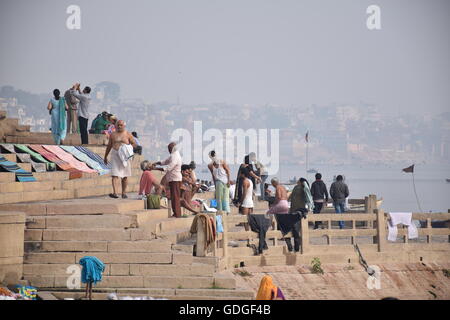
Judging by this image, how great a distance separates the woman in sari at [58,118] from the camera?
28.8m

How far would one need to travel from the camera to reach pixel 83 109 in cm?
3086

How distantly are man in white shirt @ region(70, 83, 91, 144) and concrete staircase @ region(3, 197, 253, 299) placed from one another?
1064 cm

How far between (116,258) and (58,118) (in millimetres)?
10681

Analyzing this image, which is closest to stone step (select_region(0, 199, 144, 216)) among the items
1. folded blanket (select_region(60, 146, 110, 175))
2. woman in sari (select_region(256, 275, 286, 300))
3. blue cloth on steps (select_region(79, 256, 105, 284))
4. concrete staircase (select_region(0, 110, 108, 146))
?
blue cloth on steps (select_region(79, 256, 105, 284))

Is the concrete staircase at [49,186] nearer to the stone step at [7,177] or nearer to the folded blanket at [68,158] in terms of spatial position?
the stone step at [7,177]

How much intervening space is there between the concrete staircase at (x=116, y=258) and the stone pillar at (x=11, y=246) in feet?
0.68

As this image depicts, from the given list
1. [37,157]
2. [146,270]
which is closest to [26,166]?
[37,157]

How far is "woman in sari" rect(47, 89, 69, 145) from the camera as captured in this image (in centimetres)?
2877

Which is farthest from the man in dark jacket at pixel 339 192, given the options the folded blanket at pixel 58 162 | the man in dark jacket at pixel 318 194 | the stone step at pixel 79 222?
the stone step at pixel 79 222

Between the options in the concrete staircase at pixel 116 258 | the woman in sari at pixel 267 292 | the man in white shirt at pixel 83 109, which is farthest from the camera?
the man in white shirt at pixel 83 109

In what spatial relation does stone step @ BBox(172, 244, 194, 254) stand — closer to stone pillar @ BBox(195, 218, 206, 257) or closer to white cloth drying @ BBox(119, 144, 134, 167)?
stone pillar @ BBox(195, 218, 206, 257)

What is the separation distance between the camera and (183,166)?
1006 inches

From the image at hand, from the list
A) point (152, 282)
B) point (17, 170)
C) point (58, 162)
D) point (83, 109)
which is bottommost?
point (152, 282)

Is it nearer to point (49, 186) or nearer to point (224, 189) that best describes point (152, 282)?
point (49, 186)
